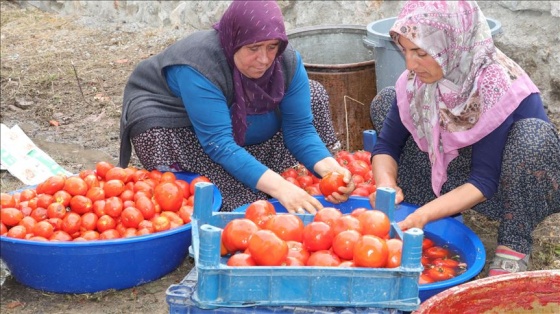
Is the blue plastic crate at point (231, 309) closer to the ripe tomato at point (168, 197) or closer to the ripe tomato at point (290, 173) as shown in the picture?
the ripe tomato at point (168, 197)

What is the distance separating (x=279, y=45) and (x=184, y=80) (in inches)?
17.6

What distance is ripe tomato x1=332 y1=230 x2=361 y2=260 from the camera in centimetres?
241

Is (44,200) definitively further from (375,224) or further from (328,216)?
(375,224)

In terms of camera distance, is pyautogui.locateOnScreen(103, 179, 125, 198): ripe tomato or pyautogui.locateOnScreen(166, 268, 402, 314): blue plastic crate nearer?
pyautogui.locateOnScreen(166, 268, 402, 314): blue plastic crate

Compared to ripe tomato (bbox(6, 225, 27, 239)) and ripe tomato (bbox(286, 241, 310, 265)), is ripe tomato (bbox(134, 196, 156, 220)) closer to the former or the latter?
ripe tomato (bbox(6, 225, 27, 239))

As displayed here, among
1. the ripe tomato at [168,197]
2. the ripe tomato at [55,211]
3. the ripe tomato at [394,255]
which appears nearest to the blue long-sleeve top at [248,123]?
the ripe tomato at [168,197]

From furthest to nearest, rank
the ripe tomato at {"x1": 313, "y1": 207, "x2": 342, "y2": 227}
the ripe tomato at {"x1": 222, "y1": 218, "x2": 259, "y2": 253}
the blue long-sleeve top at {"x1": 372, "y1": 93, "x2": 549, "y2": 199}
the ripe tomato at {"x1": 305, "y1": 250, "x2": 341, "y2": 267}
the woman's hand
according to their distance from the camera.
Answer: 1. the woman's hand
2. the blue long-sleeve top at {"x1": 372, "y1": 93, "x2": 549, "y2": 199}
3. the ripe tomato at {"x1": 313, "y1": 207, "x2": 342, "y2": 227}
4. the ripe tomato at {"x1": 222, "y1": 218, "x2": 259, "y2": 253}
5. the ripe tomato at {"x1": 305, "y1": 250, "x2": 341, "y2": 267}

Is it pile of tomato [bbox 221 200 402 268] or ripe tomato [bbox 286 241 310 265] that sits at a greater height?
pile of tomato [bbox 221 200 402 268]

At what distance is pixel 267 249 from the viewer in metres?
2.33

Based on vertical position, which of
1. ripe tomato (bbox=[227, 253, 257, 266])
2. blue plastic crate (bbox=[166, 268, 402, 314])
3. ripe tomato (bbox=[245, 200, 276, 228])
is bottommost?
blue plastic crate (bbox=[166, 268, 402, 314])

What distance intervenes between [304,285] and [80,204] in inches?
55.1

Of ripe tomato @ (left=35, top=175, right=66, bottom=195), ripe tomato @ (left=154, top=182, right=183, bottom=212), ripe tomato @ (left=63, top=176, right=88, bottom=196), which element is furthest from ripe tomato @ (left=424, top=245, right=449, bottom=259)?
ripe tomato @ (left=35, top=175, right=66, bottom=195)

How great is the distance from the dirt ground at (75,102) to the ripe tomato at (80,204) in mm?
355

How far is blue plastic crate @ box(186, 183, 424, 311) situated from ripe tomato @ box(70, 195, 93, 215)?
3.92 ft
